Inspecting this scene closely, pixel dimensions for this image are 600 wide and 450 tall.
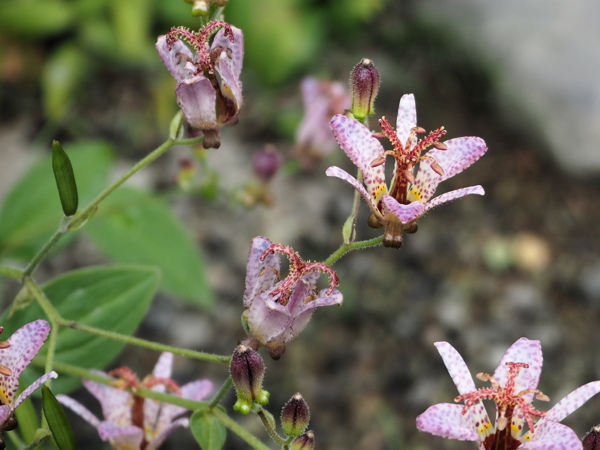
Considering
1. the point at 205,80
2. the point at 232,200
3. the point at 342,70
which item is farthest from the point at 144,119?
the point at 205,80

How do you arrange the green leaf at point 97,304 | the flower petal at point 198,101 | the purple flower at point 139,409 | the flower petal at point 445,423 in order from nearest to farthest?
1. the flower petal at point 445,423
2. the flower petal at point 198,101
3. the purple flower at point 139,409
4. the green leaf at point 97,304

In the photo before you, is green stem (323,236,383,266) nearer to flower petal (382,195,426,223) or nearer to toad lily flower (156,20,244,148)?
flower petal (382,195,426,223)

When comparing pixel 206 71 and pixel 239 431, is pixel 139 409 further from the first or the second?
pixel 206 71

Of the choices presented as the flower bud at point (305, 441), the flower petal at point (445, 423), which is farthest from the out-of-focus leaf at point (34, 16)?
the flower petal at point (445, 423)

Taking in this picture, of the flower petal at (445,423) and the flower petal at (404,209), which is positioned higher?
the flower petal at (404,209)

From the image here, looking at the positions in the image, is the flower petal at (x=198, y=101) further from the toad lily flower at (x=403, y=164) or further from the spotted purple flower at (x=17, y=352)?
the spotted purple flower at (x=17, y=352)

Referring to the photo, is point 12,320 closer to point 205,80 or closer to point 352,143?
point 205,80

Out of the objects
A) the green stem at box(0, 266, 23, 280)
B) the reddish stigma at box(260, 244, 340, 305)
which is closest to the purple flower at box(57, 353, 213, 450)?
the green stem at box(0, 266, 23, 280)

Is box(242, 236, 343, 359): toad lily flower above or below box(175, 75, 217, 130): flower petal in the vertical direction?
below
